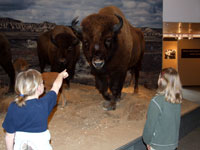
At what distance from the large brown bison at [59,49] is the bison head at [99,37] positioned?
5.08 ft

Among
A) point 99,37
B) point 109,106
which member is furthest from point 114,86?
point 99,37

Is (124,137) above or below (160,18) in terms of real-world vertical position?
below

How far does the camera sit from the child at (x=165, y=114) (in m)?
2.28

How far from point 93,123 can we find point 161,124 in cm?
179

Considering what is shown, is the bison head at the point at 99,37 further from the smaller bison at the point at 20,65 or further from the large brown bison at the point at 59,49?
the smaller bison at the point at 20,65

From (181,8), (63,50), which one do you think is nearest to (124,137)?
(63,50)

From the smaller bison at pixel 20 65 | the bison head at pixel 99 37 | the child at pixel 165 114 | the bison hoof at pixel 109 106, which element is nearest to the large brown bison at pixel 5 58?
the smaller bison at pixel 20 65

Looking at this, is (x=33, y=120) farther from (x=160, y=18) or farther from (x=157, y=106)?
(x=160, y=18)

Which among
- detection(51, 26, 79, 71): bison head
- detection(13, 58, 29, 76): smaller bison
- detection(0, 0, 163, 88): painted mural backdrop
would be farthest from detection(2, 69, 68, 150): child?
detection(0, 0, 163, 88): painted mural backdrop

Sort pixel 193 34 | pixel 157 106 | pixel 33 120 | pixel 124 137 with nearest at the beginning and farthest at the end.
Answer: pixel 33 120 < pixel 157 106 < pixel 124 137 < pixel 193 34

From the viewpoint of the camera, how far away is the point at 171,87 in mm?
2326

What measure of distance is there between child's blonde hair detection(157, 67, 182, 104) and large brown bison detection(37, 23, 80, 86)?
370 centimetres

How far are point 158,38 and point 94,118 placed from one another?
442 centimetres

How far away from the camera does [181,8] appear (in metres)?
6.63
